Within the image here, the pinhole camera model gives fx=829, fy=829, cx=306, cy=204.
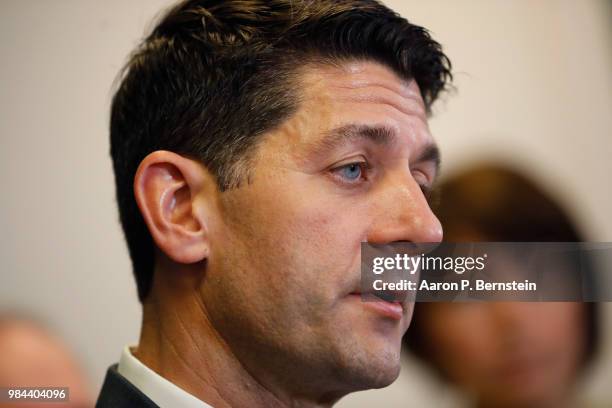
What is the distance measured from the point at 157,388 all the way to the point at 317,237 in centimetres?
24

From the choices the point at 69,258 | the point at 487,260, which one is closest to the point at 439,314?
the point at 487,260

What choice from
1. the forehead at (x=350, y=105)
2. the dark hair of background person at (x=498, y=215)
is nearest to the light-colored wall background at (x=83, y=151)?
the dark hair of background person at (x=498, y=215)

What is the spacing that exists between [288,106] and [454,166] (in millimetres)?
427

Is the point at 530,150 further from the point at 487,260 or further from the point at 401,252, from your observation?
the point at 401,252

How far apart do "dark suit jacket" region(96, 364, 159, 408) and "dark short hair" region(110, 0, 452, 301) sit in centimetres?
13

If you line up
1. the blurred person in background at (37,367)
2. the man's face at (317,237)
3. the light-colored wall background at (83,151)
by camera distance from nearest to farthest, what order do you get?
the man's face at (317,237)
the blurred person in background at (37,367)
the light-colored wall background at (83,151)

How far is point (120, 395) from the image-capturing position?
888 mm

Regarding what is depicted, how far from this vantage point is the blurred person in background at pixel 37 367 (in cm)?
105

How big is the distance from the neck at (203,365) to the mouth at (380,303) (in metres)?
0.14

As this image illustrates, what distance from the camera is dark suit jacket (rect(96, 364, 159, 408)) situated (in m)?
0.87

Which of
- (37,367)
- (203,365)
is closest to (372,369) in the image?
(203,365)

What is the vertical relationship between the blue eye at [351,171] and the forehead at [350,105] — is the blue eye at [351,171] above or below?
below

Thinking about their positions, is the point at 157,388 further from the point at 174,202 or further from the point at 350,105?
the point at 350,105

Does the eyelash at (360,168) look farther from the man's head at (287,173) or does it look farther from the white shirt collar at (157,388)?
the white shirt collar at (157,388)
